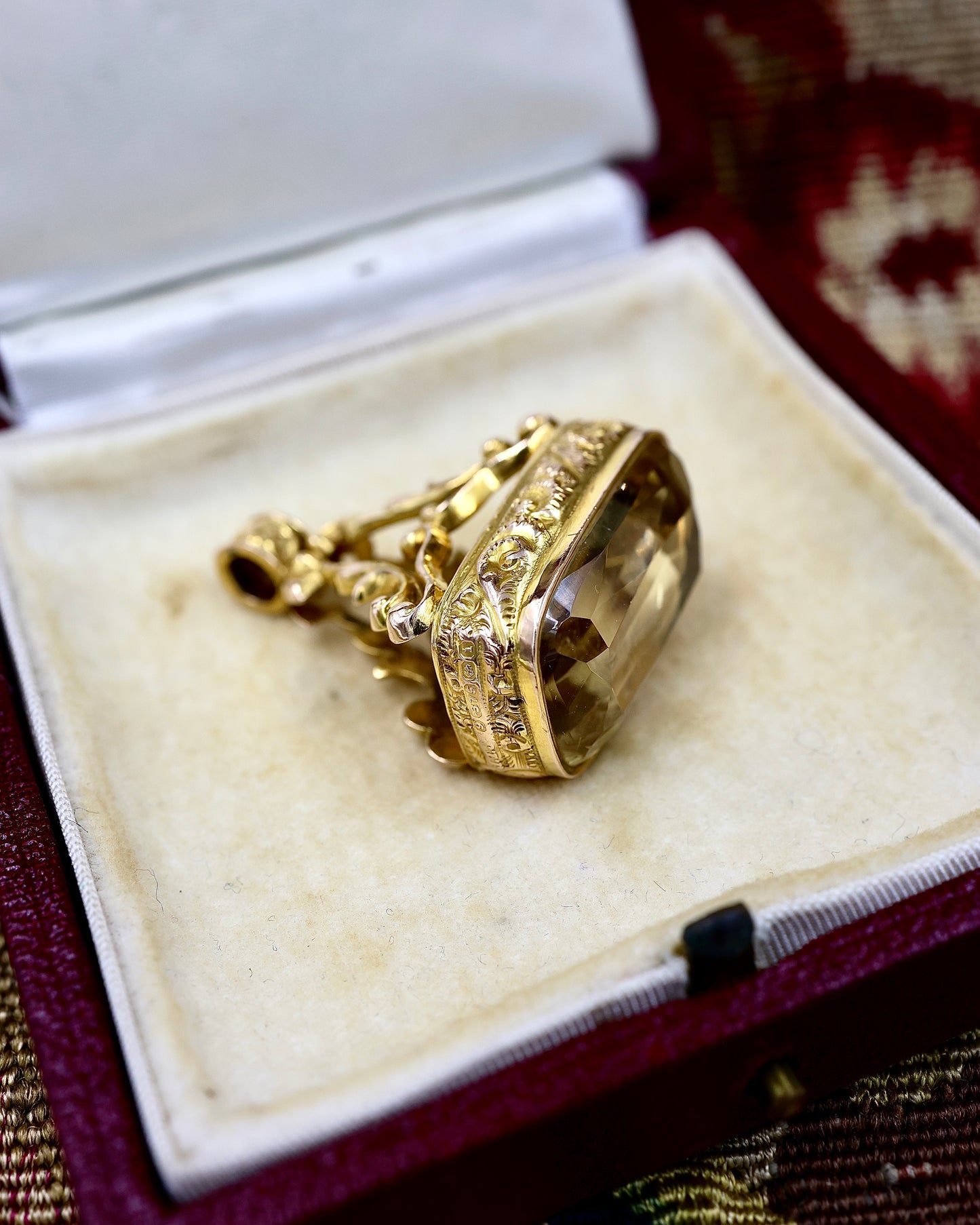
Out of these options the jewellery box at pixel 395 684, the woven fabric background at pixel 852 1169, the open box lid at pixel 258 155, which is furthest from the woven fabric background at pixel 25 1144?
the open box lid at pixel 258 155

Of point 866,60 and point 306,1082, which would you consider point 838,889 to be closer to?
point 306,1082

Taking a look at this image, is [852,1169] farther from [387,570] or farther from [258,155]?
[258,155]

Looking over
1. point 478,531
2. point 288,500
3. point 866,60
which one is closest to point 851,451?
point 478,531

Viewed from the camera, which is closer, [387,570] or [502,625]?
[502,625]

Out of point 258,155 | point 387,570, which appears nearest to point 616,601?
point 387,570

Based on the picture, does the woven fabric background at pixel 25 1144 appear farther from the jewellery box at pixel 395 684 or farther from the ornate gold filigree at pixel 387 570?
the ornate gold filigree at pixel 387 570
